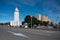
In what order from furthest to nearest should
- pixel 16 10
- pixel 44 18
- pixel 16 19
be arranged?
pixel 44 18 < pixel 16 10 < pixel 16 19

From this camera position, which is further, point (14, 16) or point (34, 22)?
point (14, 16)

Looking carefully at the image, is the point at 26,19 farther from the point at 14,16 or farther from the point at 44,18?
the point at 44,18

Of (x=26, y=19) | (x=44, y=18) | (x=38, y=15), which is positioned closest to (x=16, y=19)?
(x=26, y=19)

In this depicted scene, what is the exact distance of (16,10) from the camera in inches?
5856

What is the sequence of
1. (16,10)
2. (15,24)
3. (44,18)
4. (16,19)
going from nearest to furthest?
(15,24)
(16,19)
(16,10)
(44,18)

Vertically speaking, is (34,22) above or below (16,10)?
below

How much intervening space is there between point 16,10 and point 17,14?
20.8 ft

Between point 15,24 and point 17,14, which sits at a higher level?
point 17,14

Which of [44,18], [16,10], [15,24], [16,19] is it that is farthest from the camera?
[44,18]

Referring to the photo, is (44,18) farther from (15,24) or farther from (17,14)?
(15,24)

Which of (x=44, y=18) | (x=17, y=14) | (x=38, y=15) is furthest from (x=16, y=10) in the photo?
(x=44, y=18)

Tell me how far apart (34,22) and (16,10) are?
29626 millimetres

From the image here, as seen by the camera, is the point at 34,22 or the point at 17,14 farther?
the point at 17,14

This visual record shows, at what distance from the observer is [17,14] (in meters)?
144
